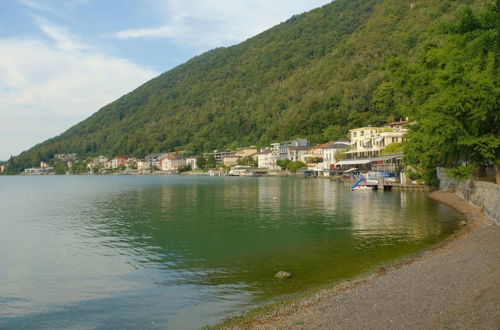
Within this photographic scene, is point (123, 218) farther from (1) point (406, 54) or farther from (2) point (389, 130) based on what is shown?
(1) point (406, 54)

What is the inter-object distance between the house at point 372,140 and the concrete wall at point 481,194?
1276 inches

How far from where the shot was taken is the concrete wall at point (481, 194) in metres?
24.1

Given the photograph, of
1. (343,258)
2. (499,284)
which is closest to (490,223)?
(343,258)

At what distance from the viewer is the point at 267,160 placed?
480 ft

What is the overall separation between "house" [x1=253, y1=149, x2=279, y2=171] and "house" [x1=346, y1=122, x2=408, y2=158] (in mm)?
48853

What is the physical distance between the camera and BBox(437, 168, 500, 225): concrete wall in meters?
24.1

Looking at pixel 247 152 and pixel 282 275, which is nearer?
pixel 282 275

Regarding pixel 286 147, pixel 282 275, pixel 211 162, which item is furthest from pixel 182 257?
pixel 211 162

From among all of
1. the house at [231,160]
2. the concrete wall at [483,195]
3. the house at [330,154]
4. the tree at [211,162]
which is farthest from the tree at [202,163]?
the concrete wall at [483,195]

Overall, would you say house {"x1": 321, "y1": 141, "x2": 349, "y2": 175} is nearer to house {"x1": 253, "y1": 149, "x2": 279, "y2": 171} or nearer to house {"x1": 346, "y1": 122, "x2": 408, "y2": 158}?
house {"x1": 346, "y1": 122, "x2": 408, "y2": 158}

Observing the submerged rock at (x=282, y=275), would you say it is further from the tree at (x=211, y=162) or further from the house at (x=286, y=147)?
the tree at (x=211, y=162)

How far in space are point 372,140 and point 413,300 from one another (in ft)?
238

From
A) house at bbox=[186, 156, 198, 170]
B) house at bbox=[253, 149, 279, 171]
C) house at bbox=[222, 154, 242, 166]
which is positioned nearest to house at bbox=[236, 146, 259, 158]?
house at bbox=[222, 154, 242, 166]

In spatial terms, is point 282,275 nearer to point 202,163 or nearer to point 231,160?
point 231,160
